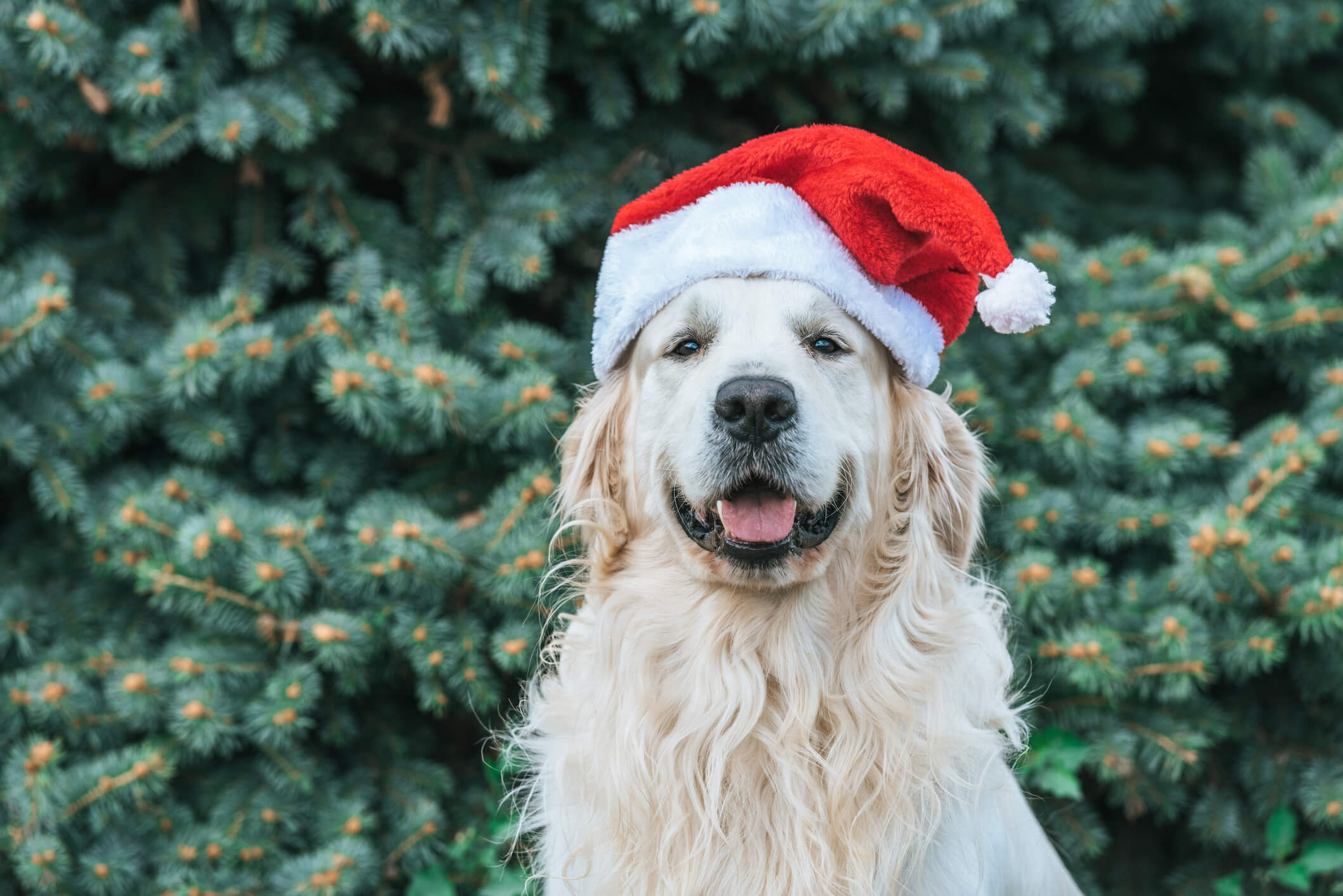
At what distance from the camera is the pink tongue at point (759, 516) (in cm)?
183

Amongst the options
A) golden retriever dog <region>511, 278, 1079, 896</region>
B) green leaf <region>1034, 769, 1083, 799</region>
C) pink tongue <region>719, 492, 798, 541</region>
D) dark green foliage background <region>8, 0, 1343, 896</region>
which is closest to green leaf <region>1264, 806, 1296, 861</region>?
dark green foliage background <region>8, 0, 1343, 896</region>

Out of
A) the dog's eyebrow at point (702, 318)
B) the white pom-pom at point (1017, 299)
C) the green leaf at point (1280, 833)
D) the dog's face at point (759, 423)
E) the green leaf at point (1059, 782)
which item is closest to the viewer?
the white pom-pom at point (1017, 299)

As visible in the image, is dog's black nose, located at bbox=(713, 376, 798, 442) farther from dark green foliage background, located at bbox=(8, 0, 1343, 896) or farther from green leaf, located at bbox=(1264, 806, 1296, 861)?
green leaf, located at bbox=(1264, 806, 1296, 861)

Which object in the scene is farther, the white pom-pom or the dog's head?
the dog's head

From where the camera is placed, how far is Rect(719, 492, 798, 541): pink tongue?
183 cm

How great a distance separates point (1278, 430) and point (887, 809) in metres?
1.59

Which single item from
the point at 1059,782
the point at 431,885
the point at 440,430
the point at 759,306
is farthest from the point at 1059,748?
the point at 440,430

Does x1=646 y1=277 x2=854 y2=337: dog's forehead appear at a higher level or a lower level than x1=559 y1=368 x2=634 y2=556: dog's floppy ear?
higher

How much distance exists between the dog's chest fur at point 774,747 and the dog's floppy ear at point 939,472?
193 mm

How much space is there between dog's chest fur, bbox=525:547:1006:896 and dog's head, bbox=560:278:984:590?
0.13m

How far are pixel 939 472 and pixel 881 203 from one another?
1.83 ft

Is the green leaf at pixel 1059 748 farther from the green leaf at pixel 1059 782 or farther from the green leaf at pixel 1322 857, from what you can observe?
the green leaf at pixel 1322 857

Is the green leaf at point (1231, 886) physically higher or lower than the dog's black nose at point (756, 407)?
lower

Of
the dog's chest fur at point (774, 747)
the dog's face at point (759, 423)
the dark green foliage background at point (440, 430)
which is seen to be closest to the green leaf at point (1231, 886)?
the dark green foliage background at point (440, 430)
